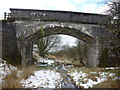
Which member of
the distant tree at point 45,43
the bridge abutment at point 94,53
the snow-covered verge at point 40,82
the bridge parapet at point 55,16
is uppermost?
the bridge parapet at point 55,16

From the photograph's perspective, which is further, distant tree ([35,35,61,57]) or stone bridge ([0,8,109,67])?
distant tree ([35,35,61,57])

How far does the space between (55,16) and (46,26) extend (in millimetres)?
1364

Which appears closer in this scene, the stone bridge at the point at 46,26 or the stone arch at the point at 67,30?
the stone bridge at the point at 46,26

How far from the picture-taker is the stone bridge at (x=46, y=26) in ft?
43.3

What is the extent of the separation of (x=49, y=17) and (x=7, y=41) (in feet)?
14.3

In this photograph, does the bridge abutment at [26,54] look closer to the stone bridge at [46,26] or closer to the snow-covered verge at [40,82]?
the stone bridge at [46,26]

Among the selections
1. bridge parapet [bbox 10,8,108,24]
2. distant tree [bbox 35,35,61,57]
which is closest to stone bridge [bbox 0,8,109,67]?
bridge parapet [bbox 10,8,108,24]

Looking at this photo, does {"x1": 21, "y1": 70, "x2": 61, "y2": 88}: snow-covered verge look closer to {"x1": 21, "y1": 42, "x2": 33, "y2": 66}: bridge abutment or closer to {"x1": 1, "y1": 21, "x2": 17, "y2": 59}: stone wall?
{"x1": 1, "y1": 21, "x2": 17, "y2": 59}: stone wall

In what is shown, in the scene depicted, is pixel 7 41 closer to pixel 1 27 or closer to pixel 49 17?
pixel 1 27

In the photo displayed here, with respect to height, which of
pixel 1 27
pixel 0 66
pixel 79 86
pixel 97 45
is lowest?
pixel 79 86

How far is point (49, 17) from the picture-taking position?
13797 mm

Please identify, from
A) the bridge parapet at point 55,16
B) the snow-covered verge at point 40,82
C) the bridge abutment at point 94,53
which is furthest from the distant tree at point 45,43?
the snow-covered verge at point 40,82

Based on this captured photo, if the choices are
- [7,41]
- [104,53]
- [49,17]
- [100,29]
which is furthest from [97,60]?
[7,41]

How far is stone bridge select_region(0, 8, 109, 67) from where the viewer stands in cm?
1320
